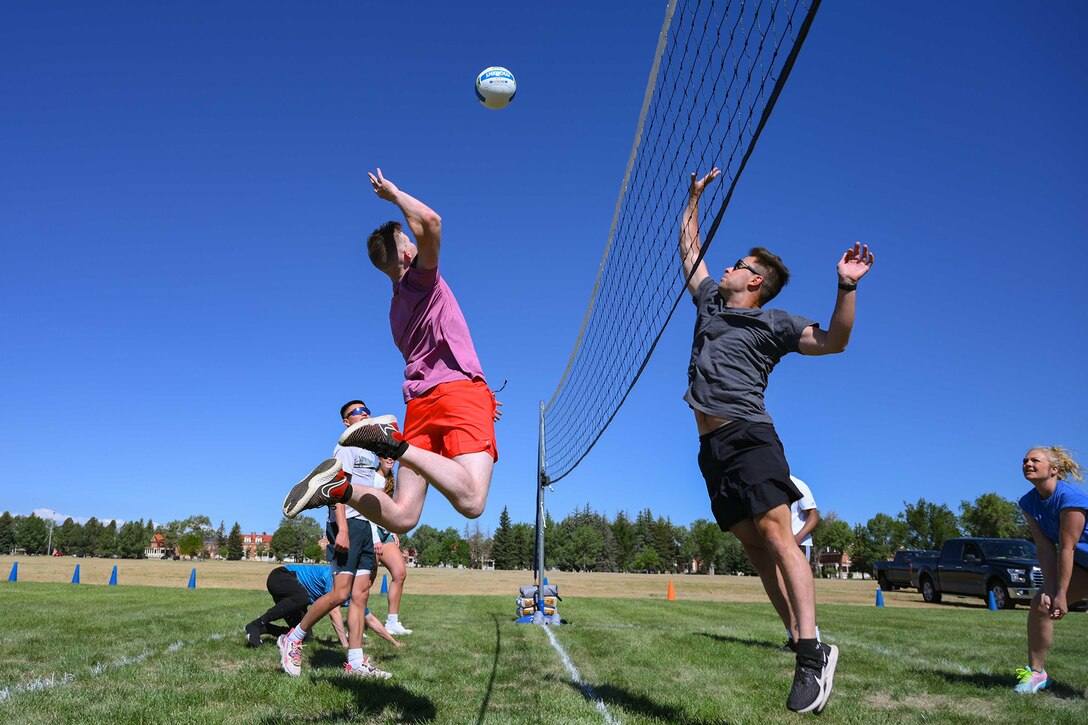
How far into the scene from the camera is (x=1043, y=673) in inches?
198

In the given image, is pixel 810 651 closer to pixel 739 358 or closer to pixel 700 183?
pixel 739 358

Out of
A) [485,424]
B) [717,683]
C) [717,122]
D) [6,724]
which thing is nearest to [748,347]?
[485,424]

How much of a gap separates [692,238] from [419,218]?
73.3 inches

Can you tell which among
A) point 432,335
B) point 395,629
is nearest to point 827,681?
point 432,335

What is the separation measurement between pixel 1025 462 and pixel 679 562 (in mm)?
108951

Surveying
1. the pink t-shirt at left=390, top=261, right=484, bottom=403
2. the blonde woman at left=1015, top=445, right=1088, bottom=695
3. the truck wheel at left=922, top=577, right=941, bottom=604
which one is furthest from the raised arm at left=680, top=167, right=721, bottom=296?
the truck wheel at left=922, top=577, right=941, bottom=604

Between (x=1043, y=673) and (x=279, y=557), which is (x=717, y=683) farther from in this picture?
(x=279, y=557)

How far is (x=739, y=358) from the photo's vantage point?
368cm

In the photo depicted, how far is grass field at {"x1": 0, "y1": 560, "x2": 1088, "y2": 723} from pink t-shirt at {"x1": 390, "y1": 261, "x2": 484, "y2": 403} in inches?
66.1

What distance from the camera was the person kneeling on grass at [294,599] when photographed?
6.61 m

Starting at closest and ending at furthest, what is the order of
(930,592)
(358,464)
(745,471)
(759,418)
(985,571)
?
(745,471) < (759,418) < (358,464) < (985,571) < (930,592)

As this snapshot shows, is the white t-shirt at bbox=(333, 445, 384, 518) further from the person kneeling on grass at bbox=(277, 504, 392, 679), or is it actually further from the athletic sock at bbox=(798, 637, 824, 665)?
the athletic sock at bbox=(798, 637, 824, 665)

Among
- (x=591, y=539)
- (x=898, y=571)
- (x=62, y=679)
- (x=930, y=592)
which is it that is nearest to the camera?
(x=62, y=679)

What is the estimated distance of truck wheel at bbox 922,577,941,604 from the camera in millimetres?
20961
